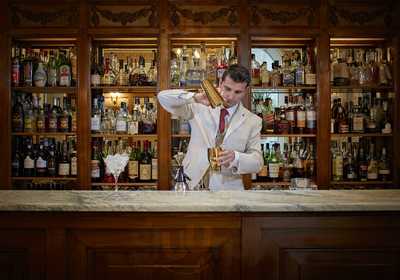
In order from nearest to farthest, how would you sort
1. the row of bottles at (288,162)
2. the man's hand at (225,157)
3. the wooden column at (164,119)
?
the man's hand at (225,157) → the wooden column at (164,119) → the row of bottles at (288,162)

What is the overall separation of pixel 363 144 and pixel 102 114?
2.04m

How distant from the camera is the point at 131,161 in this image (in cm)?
358

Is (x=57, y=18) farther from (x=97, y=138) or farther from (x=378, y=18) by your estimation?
(x=378, y=18)

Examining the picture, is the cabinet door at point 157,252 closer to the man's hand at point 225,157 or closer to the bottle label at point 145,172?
the man's hand at point 225,157

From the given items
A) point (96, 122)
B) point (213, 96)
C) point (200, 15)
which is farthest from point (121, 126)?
point (213, 96)

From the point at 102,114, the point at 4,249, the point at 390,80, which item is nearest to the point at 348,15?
the point at 390,80

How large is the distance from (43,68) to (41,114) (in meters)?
0.35

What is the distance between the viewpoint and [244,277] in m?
1.63

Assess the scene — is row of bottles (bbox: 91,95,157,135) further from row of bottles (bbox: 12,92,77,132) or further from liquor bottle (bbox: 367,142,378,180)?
→ liquor bottle (bbox: 367,142,378,180)

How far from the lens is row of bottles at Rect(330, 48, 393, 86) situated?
3.59 m

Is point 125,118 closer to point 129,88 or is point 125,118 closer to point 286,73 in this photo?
point 129,88

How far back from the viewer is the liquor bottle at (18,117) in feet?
11.6

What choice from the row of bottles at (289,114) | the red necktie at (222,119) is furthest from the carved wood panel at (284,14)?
the red necktie at (222,119)

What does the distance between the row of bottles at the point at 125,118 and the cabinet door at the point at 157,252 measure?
1964 mm
